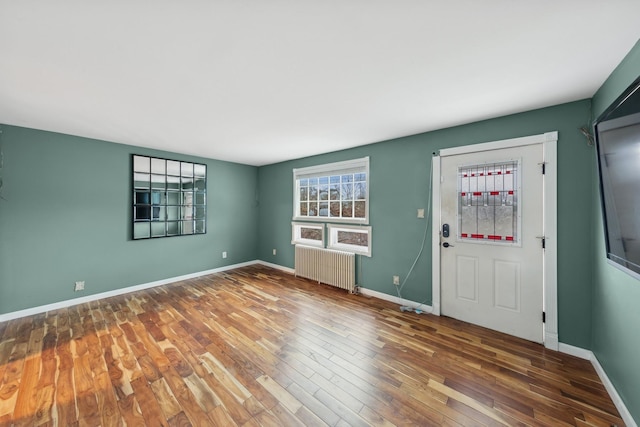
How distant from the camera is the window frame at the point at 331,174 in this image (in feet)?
12.5

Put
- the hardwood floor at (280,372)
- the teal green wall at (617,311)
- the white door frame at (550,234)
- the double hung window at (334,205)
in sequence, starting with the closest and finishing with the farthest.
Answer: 1. the teal green wall at (617,311)
2. the hardwood floor at (280,372)
3. the white door frame at (550,234)
4. the double hung window at (334,205)

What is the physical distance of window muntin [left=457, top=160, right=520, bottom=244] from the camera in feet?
8.38

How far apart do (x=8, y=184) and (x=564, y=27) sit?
559 centimetres

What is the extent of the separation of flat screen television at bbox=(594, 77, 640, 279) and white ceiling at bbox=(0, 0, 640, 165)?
0.50 m

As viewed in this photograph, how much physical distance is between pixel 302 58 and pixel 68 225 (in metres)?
4.05

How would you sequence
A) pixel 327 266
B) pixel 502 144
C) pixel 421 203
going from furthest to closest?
pixel 327 266, pixel 421 203, pixel 502 144

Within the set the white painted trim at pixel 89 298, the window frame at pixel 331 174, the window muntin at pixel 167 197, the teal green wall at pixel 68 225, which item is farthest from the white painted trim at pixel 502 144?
the white painted trim at pixel 89 298

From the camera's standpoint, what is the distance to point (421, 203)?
3.21 meters

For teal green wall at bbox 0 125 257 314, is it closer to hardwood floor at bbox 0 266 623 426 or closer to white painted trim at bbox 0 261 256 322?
white painted trim at bbox 0 261 256 322

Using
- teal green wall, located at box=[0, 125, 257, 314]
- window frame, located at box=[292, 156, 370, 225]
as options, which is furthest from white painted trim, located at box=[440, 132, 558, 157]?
teal green wall, located at box=[0, 125, 257, 314]

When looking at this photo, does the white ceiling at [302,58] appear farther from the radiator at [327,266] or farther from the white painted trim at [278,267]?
the white painted trim at [278,267]

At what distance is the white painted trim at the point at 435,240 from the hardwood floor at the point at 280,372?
27 centimetres

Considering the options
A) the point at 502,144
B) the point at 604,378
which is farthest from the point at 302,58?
the point at 604,378

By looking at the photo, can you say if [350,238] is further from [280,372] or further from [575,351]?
[575,351]
